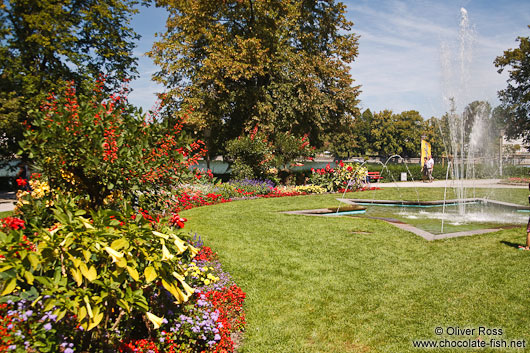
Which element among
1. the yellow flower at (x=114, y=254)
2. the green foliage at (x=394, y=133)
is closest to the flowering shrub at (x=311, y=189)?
the yellow flower at (x=114, y=254)

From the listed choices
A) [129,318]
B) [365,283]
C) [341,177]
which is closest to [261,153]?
[341,177]

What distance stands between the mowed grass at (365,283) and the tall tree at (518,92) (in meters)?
34.0

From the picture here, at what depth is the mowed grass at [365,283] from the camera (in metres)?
4.22

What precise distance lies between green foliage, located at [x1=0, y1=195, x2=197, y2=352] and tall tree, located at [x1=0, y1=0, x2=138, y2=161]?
1509cm

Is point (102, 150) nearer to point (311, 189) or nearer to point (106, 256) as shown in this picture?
point (106, 256)

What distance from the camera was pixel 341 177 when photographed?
18.8 m

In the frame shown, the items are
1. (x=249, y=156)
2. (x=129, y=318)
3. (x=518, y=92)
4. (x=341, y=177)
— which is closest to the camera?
(x=129, y=318)

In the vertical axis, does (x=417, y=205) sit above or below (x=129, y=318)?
below

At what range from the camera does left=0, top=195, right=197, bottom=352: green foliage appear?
269cm

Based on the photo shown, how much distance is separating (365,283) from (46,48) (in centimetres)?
1938

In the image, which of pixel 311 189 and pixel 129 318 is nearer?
pixel 129 318

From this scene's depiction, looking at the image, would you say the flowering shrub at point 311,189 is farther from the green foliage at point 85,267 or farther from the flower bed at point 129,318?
the green foliage at point 85,267

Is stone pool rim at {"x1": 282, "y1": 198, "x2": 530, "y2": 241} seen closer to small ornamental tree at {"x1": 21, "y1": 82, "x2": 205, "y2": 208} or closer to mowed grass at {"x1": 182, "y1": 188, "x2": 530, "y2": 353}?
mowed grass at {"x1": 182, "y1": 188, "x2": 530, "y2": 353}

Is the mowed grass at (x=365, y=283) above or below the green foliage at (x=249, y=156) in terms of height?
below
